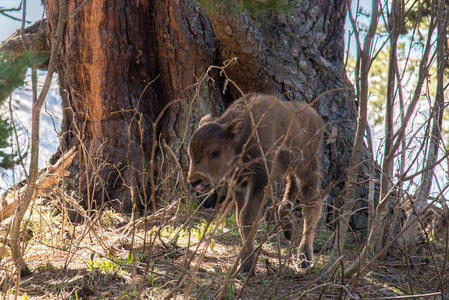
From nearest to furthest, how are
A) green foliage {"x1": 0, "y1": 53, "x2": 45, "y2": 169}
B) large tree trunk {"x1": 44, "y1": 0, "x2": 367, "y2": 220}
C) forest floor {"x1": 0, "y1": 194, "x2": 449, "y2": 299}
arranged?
green foliage {"x1": 0, "y1": 53, "x2": 45, "y2": 169}
forest floor {"x1": 0, "y1": 194, "x2": 449, "y2": 299}
large tree trunk {"x1": 44, "y1": 0, "x2": 367, "y2": 220}

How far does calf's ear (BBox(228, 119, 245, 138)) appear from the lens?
17.4 ft

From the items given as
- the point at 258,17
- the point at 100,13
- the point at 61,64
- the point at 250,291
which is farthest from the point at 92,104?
the point at 250,291

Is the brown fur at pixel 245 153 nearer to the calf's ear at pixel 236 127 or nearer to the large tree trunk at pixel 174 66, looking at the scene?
the calf's ear at pixel 236 127

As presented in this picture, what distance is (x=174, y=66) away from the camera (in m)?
6.98

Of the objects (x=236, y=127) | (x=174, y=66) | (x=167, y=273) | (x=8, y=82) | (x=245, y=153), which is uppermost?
(x=174, y=66)

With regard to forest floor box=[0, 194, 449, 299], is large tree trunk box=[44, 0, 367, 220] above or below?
above

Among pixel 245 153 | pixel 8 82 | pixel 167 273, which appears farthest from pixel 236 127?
pixel 8 82

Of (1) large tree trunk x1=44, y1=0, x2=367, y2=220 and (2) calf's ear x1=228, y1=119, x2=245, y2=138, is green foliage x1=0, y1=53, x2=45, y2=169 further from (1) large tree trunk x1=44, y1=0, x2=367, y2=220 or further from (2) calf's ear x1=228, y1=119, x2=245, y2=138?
(1) large tree trunk x1=44, y1=0, x2=367, y2=220

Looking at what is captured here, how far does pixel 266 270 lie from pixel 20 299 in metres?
2.34

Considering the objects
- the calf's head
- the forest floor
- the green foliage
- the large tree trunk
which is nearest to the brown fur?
the calf's head

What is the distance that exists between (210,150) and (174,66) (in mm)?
2111

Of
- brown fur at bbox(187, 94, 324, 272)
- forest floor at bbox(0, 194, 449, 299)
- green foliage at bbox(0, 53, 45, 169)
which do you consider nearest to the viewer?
green foliage at bbox(0, 53, 45, 169)

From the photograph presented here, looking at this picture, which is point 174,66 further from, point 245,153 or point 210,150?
point 245,153

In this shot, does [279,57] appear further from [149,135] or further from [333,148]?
[149,135]
